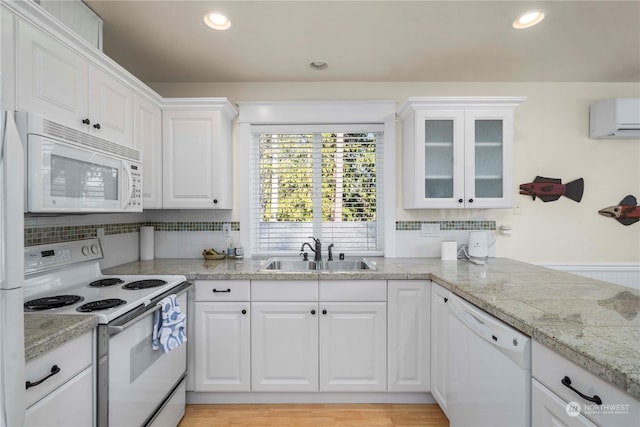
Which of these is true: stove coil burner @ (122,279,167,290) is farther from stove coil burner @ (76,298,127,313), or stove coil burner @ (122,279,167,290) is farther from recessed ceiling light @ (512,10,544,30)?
recessed ceiling light @ (512,10,544,30)

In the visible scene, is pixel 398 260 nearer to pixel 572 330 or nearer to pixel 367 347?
pixel 367 347

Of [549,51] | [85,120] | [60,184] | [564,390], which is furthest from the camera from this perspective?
[549,51]

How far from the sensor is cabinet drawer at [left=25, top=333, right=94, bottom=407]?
3.10 feet

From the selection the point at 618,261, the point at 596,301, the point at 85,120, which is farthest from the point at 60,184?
the point at 618,261

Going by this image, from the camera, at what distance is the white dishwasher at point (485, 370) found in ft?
3.61

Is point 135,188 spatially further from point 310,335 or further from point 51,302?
point 310,335

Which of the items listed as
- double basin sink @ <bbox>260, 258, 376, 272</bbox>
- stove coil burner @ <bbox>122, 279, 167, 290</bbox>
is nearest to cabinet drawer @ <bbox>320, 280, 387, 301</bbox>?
double basin sink @ <bbox>260, 258, 376, 272</bbox>

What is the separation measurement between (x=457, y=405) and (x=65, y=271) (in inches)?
89.9

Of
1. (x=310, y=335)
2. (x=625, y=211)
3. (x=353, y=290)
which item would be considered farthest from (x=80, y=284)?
(x=625, y=211)

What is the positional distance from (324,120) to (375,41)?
76 centimetres

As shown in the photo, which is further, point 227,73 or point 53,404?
point 227,73

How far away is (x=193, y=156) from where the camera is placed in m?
2.40

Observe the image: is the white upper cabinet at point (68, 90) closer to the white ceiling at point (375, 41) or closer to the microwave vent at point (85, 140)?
the microwave vent at point (85, 140)

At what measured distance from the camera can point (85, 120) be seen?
158 centimetres
